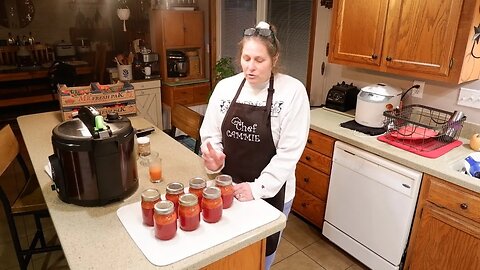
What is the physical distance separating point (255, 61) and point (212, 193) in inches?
22.1

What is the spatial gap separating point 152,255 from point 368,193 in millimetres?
1548

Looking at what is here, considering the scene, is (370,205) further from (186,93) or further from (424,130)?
(186,93)

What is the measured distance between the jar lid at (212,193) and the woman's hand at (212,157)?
312mm

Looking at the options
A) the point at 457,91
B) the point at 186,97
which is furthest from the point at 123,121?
the point at 186,97

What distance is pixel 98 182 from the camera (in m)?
1.24

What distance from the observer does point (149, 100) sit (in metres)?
4.18

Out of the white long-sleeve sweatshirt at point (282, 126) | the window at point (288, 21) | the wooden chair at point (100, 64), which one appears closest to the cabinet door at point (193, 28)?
the window at point (288, 21)

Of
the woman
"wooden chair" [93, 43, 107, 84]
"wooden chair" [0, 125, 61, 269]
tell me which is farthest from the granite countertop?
"wooden chair" [93, 43, 107, 84]

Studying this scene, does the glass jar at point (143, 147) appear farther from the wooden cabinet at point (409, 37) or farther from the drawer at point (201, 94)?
the drawer at point (201, 94)

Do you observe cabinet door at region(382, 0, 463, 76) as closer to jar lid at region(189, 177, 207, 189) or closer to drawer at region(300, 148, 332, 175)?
drawer at region(300, 148, 332, 175)

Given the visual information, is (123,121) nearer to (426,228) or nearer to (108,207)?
(108,207)

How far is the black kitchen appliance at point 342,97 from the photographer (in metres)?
2.65

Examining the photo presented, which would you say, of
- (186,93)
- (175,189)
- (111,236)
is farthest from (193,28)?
(111,236)

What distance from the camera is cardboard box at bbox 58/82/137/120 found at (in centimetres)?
214
